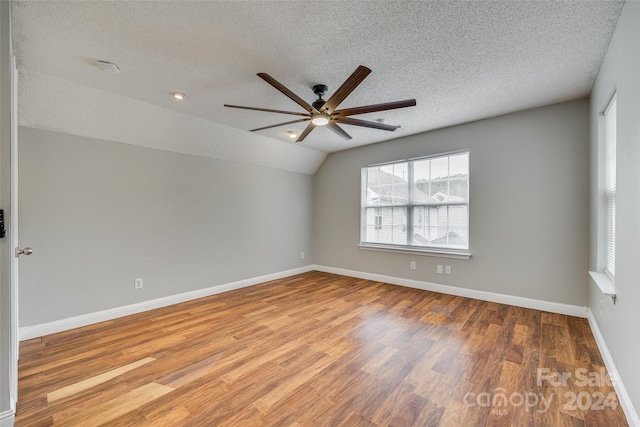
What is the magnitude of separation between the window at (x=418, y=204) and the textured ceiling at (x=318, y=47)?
1305 mm

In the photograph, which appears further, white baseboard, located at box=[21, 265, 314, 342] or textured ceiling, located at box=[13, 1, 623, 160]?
white baseboard, located at box=[21, 265, 314, 342]

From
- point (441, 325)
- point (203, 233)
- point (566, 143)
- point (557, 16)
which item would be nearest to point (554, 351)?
point (441, 325)

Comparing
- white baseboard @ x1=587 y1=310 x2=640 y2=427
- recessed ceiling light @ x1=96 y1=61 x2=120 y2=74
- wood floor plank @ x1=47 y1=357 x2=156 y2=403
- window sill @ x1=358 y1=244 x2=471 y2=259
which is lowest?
wood floor plank @ x1=47 y1=357 x2=156 y2=403

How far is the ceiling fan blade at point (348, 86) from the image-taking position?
181 cm

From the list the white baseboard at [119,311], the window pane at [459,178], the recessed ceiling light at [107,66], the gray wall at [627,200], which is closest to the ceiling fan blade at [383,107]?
the gray wall at [627,200]

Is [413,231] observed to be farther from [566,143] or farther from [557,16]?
[557,16]

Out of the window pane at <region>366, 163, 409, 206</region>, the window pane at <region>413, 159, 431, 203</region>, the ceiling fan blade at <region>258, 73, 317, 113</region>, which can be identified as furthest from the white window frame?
the ceiling fan blade at <region>258, 73, 317, 113</region>

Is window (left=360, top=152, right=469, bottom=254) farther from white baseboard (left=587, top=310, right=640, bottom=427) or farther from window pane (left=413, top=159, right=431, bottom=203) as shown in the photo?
white baseboard (left=587, top=310, right=640, bottom=427)

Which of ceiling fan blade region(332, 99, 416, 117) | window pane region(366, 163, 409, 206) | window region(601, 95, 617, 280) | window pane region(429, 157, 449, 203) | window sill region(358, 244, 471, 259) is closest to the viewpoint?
ceiling fan blade region(332, 99, 416, 117)

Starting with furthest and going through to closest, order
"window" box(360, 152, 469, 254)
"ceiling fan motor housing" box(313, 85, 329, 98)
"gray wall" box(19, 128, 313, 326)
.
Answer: "window" box(360, 152, 469, 254), "gray wall" box(19, 128, 313, 326), "ceiling fan motor housing" box(313, 85, 329, 98)

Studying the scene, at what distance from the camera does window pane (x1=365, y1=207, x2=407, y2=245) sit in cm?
467

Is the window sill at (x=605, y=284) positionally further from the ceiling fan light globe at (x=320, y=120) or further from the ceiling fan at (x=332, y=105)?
the ceiling fan light globe at (x=320, y=120)

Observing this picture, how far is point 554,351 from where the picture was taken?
2.34 m

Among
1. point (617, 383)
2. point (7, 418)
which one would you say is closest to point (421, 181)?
point (617, 383)
